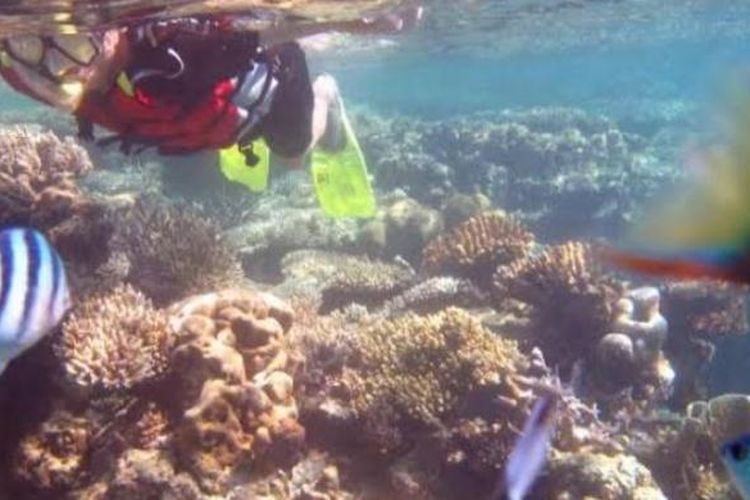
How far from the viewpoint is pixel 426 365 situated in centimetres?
614

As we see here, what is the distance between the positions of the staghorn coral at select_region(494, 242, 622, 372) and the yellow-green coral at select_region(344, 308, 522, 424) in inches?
63.7

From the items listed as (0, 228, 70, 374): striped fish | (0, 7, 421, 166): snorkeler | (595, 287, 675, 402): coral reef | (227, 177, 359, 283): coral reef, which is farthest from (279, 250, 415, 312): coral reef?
(0, 228, 70, 374): striped fish

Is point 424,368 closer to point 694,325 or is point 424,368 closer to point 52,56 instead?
point 52,56

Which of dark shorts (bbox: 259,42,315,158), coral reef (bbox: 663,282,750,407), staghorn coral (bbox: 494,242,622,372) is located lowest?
coral reef (bbox: 663,282,750,407)

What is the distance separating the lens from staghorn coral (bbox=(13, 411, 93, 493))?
4.94 metres

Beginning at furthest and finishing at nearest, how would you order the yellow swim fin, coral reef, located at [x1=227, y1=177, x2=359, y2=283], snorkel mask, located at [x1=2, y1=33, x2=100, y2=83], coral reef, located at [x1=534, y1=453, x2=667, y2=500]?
coral reef, located at [x1=227, y1=177, x2=359, y2=283], coral reef, located at [x1=534, y1=453, x2=667, y2=500], the yellow swim fin, snorkel mask, located at [x1=2, y1=33, x2=100, y2=83]

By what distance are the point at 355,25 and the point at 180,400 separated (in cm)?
423

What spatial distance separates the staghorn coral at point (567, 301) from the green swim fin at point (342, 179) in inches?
158

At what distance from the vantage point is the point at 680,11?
34.9 meters

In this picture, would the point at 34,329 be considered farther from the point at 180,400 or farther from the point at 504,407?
the point at 504,407

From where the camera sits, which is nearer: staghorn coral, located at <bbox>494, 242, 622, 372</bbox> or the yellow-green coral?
the yellow-green coral

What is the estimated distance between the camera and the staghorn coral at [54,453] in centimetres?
494

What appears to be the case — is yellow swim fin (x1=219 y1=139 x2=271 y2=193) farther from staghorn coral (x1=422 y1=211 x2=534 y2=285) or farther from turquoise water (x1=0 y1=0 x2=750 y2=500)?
staghorn coral (x1=422 y1=211 x2=534 y2=285)

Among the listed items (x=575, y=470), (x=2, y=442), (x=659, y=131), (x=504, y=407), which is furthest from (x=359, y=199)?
(x=659, y=131)
